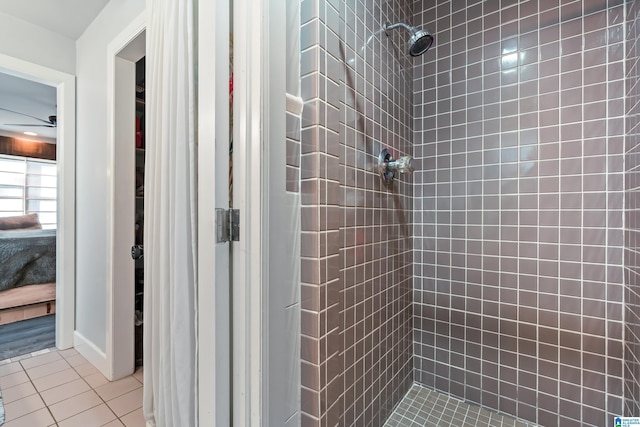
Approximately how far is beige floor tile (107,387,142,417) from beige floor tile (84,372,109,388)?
0.24m

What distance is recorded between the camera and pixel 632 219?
1.10 metres

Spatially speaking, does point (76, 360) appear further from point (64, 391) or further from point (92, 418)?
point (92, 418)

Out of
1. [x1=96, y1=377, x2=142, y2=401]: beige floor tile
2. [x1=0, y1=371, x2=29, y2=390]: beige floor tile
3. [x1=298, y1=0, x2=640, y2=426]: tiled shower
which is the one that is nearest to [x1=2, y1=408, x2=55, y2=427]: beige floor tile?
[x1=96, y1=377, x2=142, y2=401]: beige floor tile

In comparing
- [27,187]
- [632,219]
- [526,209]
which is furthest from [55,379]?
[27,187]

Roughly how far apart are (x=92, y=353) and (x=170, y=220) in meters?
1.80

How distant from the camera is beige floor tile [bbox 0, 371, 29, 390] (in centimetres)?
174

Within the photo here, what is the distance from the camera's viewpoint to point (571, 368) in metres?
1.26

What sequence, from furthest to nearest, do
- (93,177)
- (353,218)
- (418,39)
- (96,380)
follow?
(93,177), (96,380), (418,39), (353,218)

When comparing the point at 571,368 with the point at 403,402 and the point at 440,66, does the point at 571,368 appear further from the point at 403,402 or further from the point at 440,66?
the point at 440,66

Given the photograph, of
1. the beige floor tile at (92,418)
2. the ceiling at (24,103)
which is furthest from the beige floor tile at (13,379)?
the ceiling at (24,103)

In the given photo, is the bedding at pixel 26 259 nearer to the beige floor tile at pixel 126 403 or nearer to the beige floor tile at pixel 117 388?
the beige floor tile at pixel 117 388

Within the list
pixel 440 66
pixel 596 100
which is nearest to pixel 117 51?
pixel 440 66

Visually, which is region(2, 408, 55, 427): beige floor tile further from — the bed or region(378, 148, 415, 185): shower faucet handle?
region(378, 148, 415, 185): shower faucet handle

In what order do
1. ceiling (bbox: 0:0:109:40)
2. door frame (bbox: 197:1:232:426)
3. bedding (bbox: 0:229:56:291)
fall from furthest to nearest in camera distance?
bedding (bbox: 0:229:56:291)
ceiling (bbox: 0:0:109:40)
door frame (bbox: 197:1:232:426)
